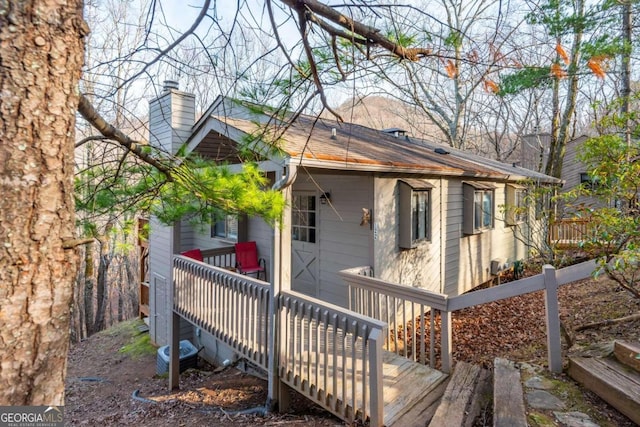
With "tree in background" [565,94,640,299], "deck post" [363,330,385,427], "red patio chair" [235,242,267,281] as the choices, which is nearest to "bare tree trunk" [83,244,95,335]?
"red patio chair" [235,242,267,281]

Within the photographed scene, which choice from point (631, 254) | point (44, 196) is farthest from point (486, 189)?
point (44, 196)

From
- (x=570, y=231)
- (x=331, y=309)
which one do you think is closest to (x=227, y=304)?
(x=331, y=309)

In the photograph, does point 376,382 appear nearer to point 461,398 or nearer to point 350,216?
point 461,398

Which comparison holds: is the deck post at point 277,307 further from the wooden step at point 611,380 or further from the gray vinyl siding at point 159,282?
the gray vinyl siding at point 159,282

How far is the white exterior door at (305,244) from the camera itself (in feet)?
22.9

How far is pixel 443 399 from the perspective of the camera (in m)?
3.18

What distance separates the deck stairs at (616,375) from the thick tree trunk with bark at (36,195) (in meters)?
3.39

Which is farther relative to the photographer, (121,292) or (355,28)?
(121,292)

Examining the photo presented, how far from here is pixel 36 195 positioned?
3.93ft

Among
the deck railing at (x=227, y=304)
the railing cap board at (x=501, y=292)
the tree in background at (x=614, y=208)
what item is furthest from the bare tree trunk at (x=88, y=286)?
the tree in background at (x=614, y=208)

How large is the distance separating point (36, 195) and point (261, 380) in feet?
18.0

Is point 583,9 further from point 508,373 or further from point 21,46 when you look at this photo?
point 21,46

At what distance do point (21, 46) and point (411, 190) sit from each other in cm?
581

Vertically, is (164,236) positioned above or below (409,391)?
above
